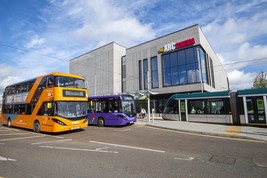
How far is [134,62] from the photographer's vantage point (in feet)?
121

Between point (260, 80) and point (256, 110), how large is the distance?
101ft

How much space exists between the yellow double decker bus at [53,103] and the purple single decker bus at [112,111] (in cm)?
304

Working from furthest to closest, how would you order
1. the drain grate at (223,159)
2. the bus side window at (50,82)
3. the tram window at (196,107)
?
1. the tram window at (196,107)
2. the bus side window at (50,82)
3. the drain grate at (223,159)

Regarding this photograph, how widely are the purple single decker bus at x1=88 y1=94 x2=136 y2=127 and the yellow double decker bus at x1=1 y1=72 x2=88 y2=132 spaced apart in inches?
120

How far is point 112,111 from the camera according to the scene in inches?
579

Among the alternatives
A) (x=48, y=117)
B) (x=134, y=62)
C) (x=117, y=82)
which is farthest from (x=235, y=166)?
(x=117, y=82)

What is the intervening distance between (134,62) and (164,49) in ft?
25.8

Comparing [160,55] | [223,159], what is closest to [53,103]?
[223,159]

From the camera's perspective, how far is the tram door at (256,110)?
12672 mm

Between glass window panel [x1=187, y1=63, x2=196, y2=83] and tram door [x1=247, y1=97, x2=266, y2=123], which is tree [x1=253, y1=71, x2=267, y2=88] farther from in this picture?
A: tram door [x1=247, y1=97, x2=266, y2=123]

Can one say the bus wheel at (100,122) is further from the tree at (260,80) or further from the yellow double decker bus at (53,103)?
the tree at (260,80)

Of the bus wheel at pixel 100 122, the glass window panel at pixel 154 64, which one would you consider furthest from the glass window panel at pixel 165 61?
the bus wheel at pixel 100 122

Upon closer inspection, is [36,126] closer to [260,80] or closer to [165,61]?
[165,61]

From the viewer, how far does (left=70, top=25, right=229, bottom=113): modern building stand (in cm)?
2827
